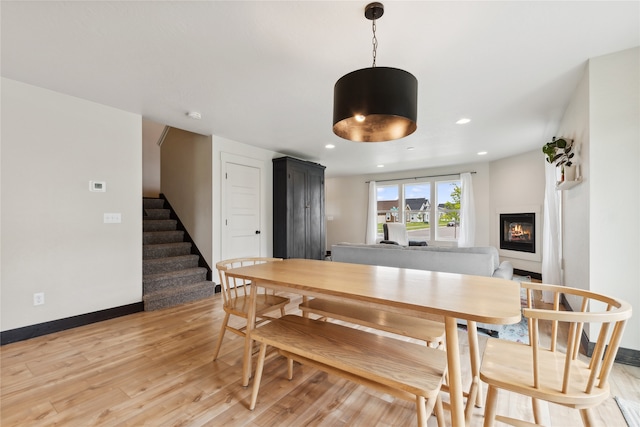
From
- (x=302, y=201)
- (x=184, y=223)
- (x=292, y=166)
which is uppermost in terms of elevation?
(x=292, y=166)

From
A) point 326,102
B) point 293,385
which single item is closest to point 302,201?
point 326,102

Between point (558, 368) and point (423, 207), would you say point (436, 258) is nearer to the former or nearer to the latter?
point (558, 368)

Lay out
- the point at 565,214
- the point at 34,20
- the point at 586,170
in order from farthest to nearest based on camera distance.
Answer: the point at 565,214 < the point at 586,170 < the point at 34,20

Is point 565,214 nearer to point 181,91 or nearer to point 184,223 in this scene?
point 181,91

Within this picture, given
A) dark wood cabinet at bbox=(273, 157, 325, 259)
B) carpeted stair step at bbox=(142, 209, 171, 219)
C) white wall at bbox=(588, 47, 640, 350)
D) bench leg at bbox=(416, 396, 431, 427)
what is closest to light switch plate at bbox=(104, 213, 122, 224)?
carpeted stair step at bbox=(142, 209, 171, 219)

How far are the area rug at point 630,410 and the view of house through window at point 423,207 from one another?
16.8 feet

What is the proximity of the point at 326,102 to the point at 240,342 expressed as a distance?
2588 millimetres

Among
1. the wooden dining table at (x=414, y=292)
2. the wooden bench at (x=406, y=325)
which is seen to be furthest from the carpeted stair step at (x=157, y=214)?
the wooden bench at (x=406, y=325)

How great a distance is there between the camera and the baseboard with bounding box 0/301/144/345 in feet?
8.09

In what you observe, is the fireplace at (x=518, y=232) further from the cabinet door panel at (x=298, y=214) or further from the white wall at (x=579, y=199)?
the cabinet door panel at (x=298, y=214)

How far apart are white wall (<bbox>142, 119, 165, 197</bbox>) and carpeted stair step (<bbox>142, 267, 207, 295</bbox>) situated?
9.58 ft

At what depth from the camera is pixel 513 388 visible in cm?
107

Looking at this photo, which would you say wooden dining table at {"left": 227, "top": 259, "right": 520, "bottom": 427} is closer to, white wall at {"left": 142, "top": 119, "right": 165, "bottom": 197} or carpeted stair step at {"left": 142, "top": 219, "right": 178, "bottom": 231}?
carpeted stair step at {"left": 142, "top": 219, "right": 178, "bottom": 231}

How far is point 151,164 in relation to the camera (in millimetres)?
6031
